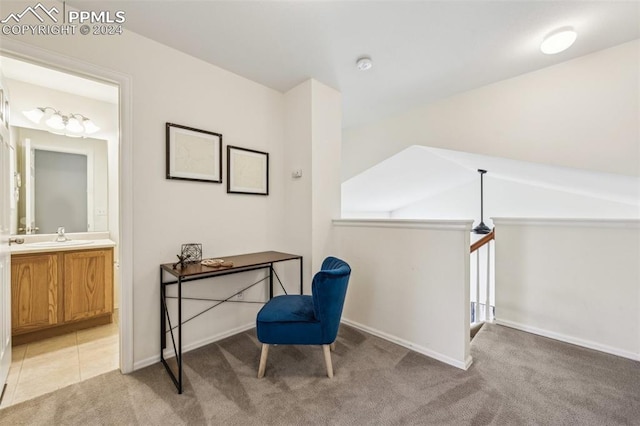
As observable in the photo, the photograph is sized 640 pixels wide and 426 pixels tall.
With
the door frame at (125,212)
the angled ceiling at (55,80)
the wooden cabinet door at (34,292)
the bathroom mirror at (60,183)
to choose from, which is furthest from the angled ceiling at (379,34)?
the wooden cabinet door at (34,292)

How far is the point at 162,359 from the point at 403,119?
355cm

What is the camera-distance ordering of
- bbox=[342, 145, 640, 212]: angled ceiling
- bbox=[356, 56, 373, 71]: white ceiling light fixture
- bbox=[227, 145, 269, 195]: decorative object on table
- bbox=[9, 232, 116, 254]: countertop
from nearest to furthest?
bbox=[356, 56, 373, 71]: white ceiling light fixture → bbox=[9, 232, 116, 254]: countertop → bbox=[227, 145, 269, 195]: decorative object on table → bbox=[342, 145, 640, 212]: angled ceiling

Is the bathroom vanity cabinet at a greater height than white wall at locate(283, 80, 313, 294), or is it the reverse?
white wall at locate(283, 80, 313, 294)

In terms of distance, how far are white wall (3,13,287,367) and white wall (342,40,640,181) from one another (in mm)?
2083

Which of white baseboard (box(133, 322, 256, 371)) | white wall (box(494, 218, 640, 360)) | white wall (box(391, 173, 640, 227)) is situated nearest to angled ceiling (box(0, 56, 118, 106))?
white baseboard (box(133, 322, 256, 371))

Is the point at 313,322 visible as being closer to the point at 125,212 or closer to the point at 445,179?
the point at 125,212

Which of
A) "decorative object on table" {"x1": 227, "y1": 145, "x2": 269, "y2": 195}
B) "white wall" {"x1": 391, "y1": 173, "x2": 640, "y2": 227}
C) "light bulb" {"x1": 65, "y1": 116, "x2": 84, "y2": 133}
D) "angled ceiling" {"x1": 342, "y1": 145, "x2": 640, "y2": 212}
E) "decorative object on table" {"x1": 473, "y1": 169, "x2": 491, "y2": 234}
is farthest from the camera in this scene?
"decorative object on table" {"x1": 473, "y1": 169, "x2": 491, "y2": 234}

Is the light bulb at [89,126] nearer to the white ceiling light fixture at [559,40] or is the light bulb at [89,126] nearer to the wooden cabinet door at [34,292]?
the wooden cabinet door at [34,292]

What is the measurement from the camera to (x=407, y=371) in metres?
1.89

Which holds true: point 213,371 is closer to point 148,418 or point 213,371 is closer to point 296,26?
point 148,418

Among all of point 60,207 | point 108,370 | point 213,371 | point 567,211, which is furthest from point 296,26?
point 567,211

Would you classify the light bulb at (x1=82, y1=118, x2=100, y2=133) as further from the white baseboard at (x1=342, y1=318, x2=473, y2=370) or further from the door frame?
the white baseboard at (x1=342, y1=318, x2=473, y2=370)

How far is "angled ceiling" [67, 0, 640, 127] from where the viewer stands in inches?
66.7

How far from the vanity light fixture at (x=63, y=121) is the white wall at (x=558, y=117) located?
12.4 ft
